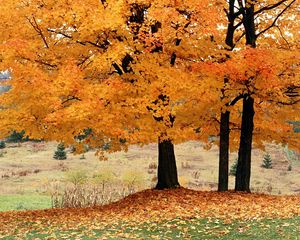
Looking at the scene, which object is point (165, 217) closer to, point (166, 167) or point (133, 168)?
point (166, 167)

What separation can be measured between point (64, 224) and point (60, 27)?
6107 millimetres

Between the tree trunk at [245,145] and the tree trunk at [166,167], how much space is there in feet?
9.83

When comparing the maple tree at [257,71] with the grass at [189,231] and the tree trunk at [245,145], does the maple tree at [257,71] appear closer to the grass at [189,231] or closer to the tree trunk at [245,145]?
the tree trunk at [245,145]

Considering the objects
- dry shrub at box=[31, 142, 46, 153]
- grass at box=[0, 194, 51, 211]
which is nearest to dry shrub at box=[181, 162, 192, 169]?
grass at box=[0, 194, 51, 211]

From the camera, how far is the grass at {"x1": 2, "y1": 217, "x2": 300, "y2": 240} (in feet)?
34.6

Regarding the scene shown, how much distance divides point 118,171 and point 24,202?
50.4 ft

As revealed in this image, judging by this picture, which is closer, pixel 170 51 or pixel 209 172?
pixel 170 51

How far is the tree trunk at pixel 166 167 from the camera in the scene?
60.4ft

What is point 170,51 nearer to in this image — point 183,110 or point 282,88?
point 183,110

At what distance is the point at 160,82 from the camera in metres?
14.8

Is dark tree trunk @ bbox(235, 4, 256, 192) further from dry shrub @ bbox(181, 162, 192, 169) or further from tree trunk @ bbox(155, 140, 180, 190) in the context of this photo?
dry shrub @ bbox(181, 162, 192, 169)

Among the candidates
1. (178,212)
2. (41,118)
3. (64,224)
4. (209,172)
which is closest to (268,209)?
(178,212)

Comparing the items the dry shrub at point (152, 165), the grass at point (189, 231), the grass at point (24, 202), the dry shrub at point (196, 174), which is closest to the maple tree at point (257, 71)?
the grass at point (189, 231)

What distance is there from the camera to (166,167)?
18469 mm
